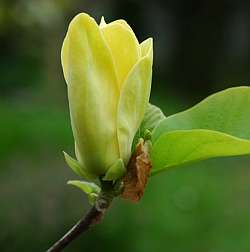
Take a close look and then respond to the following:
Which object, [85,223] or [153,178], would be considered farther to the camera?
[153,178]

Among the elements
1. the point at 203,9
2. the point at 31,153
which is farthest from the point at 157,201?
the point at 203,9

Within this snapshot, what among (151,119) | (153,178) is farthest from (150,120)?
(153,178)

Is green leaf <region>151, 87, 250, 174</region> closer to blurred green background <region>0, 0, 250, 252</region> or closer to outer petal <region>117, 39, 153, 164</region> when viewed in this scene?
outer petal <region>117, 39, 153, 164</region>

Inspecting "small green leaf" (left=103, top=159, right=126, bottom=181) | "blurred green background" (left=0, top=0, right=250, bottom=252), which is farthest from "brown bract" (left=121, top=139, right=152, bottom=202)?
"blurred green background" (left=0, top=0, right=250, bottom=252)

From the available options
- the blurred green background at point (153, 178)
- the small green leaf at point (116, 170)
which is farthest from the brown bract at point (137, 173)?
the blurred green background at point (153, 178)

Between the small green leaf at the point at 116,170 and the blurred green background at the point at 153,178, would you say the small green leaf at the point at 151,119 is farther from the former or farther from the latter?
the blurred green background at the point at 153,178

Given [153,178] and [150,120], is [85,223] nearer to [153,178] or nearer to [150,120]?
[150,120]
